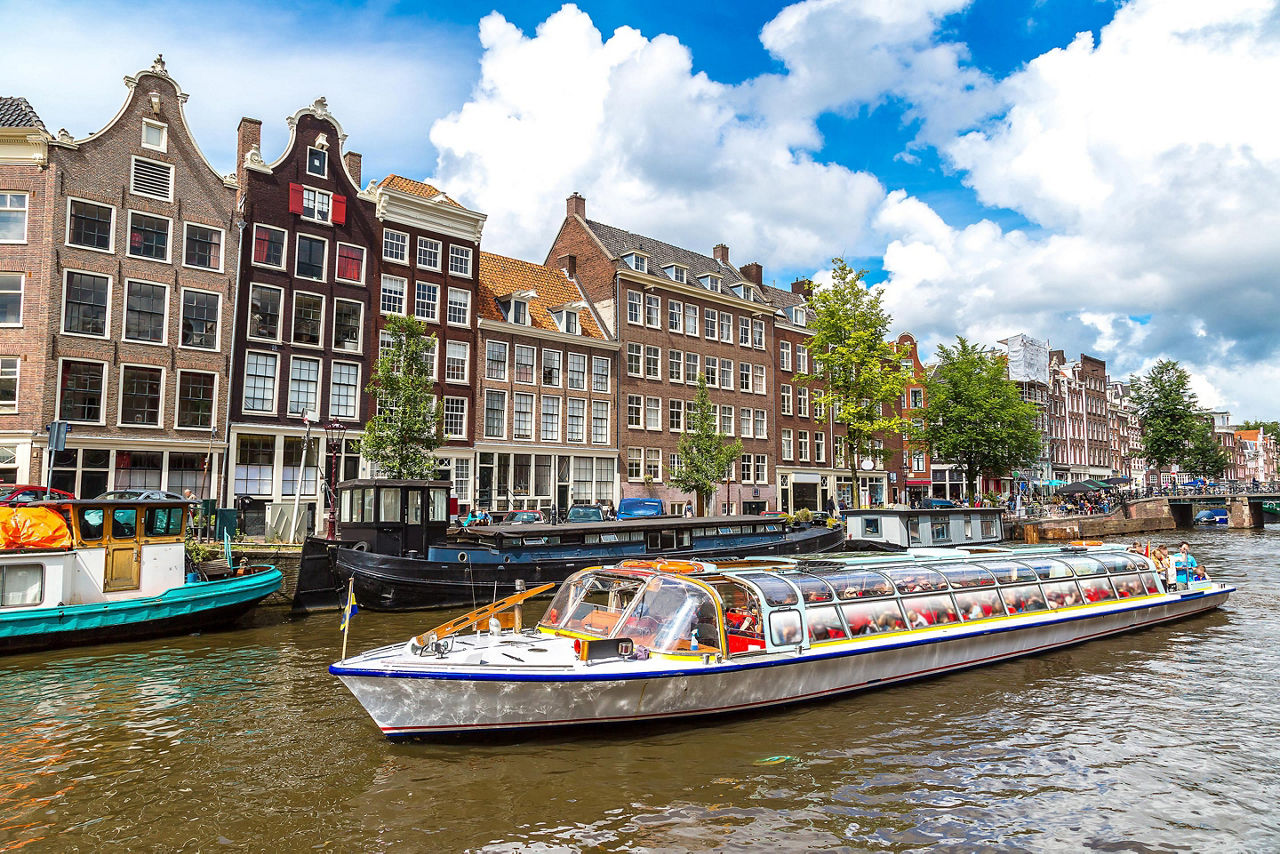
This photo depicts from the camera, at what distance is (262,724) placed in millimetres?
11305

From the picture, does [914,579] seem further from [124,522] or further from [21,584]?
[21,584]

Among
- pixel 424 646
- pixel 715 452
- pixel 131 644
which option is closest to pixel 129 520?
pixel 131 644

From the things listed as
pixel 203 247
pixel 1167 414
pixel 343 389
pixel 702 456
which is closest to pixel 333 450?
pixel 343 389

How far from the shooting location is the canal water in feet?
25.8

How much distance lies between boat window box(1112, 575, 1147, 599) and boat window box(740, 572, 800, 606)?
1065 centimetres

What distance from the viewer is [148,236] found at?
2928 cm

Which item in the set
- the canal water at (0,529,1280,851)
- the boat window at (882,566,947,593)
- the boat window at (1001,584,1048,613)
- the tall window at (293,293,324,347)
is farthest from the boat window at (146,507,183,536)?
the boat window at (1001,584,1048,613)

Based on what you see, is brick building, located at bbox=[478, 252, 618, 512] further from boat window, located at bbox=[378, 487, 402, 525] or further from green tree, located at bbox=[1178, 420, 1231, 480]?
green tree, located at bbox=[1178, 420, 1231, 480]

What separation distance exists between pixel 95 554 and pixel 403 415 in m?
12.2

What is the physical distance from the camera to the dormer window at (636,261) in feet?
153

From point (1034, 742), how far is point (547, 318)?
34814 millimetres

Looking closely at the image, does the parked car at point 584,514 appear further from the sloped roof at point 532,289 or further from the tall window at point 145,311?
the tall window at point 145,311

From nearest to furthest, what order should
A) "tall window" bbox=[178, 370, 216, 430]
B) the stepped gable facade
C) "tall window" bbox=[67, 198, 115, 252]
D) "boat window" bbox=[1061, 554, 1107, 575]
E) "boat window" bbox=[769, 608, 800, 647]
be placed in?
1. "boat window" bbox=[769, 608, 800, 647]
2. "boat window" bbox=[1061, 554, 1107, 575]
3. the stepped gable facade
4. "tall window" bbox=[67, 198, 115, 252]
5. "tall window" bbox=[178, 370, 216, 430]

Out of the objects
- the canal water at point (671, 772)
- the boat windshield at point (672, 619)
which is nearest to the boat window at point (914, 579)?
the canal water at point (671, 772)
